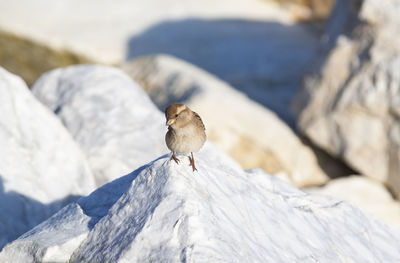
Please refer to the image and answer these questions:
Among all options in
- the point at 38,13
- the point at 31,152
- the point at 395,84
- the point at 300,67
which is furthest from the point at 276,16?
the point at 31,152

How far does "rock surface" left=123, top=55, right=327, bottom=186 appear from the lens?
1050 centimetres

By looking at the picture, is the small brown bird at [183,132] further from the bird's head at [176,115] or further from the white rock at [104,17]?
the white rock at [104,17]

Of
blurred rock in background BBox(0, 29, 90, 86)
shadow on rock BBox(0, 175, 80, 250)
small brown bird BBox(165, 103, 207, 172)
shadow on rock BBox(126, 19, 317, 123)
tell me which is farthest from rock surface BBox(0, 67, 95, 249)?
blurred rock in background BBox(0, 29, 90, 86)

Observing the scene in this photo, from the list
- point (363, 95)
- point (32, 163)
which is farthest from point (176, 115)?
point (363, 95)

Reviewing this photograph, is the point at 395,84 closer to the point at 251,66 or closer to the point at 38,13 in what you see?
the point at 251,66

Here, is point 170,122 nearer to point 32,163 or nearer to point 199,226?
point 199,226

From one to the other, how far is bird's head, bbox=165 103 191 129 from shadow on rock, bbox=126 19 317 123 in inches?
321

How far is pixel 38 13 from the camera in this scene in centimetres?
1934

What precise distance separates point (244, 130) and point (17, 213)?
5.94m

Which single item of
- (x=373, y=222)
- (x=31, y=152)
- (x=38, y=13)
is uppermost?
(x=373, y=222)

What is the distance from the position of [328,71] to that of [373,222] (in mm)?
5735

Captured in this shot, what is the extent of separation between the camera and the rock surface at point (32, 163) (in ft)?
18.3

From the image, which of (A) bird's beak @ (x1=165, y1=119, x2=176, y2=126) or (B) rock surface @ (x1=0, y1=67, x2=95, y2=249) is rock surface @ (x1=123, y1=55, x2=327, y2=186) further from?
(A) bird's beak @ (x1=165, y1=119, x2=176, y2=126)

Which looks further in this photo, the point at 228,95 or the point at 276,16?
the point at 276,16
